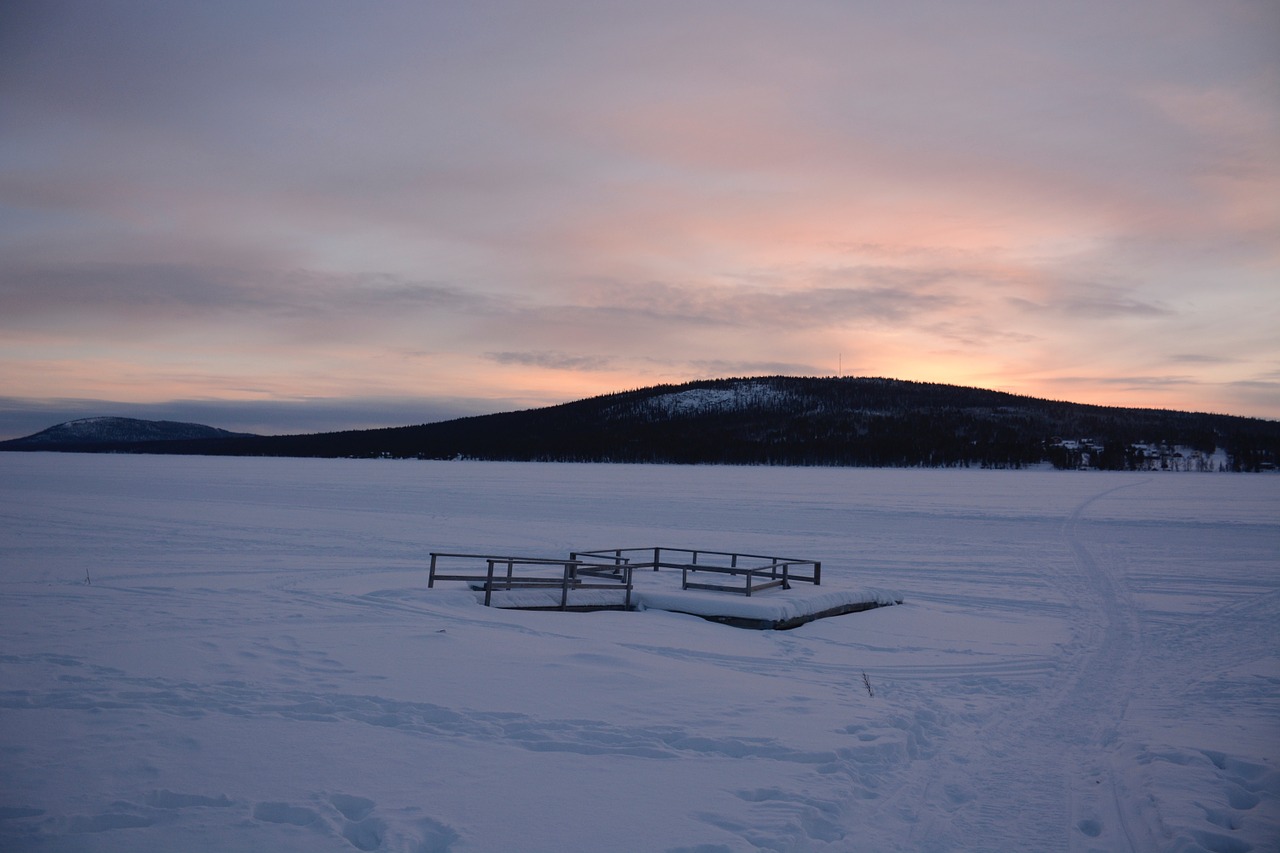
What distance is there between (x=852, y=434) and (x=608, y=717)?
491 feet

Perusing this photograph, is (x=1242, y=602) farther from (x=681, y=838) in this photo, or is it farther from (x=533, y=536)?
(x=533, y=536)

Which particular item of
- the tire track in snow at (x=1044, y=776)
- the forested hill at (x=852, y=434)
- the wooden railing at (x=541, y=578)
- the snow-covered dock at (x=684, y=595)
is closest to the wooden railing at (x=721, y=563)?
the snow-covered dock at (x=684, y=595)

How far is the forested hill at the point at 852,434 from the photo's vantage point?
12812 cm

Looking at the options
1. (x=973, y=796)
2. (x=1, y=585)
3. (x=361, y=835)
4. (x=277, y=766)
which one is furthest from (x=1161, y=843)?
(x=1, y=585)

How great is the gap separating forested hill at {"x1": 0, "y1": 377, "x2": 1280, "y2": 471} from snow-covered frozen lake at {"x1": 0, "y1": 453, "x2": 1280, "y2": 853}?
11625 centimetres

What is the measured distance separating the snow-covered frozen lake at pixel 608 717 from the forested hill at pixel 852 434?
116 meters

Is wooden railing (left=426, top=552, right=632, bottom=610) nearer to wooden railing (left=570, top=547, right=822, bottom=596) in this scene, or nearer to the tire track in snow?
wooden railing (left=570, top=547, right=822, bottom=596)

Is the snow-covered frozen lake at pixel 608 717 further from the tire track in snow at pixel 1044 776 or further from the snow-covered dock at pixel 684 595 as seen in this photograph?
the snow-covered dock at pixel 684 595

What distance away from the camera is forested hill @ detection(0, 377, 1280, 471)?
128 meters

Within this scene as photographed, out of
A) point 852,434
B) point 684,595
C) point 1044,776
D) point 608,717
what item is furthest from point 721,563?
point 852,434

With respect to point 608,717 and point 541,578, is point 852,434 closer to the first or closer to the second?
point 541,578

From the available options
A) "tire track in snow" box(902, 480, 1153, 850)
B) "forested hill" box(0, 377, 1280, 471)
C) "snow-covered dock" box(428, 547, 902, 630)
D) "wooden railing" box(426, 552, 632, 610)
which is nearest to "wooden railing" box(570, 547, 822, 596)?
"snow-covered dock" box(428, 547, 902, 630)

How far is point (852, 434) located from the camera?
152 metres

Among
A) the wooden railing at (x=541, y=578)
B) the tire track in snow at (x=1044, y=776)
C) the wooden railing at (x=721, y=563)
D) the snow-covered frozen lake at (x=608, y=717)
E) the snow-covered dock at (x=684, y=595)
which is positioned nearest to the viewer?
the snow-covered frozen lake at (x=608, y=717)
